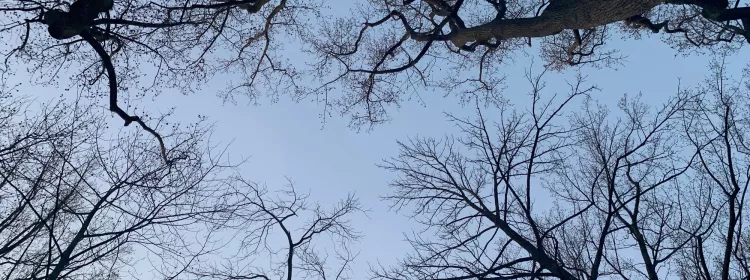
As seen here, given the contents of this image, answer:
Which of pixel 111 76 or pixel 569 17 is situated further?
pixel 569 17

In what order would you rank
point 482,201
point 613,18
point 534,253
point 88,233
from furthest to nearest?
point 482,201
point 613,18
point 88,233
point 534,253

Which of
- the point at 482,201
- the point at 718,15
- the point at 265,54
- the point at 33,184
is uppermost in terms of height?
the point at 265,54

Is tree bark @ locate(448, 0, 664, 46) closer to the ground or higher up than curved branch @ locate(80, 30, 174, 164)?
higher up

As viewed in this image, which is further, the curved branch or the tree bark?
the tree bark

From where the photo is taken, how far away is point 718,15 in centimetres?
807

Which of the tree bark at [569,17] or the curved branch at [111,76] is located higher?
the tree bark at [569,17]

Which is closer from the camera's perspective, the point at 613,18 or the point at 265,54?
the point at 613,18

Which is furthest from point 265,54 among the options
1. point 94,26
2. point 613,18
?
point 613,18

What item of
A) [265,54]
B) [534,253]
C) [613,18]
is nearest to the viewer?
[534,253]

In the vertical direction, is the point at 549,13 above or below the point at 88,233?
above

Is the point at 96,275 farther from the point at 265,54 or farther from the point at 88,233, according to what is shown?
the point at 265,54

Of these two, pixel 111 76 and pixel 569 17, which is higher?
pixel 569 17

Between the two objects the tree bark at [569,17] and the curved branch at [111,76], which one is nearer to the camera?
the curved branch at [111,76]

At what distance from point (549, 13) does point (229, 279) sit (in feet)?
19.6
